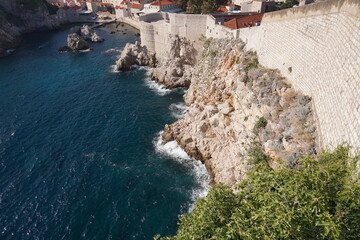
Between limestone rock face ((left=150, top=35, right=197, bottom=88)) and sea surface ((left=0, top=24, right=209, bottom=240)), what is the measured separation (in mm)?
2847

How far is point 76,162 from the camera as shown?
3138cm

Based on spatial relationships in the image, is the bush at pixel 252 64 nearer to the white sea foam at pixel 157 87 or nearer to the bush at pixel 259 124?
the bush at pixel 259 124

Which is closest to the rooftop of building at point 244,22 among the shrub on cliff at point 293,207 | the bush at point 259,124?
the bush at point 259,124

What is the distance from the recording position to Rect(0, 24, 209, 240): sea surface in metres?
24.3

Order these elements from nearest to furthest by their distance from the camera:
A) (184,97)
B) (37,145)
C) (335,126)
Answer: (335,126), (37,145), (184,97)

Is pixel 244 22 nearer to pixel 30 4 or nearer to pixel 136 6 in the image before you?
pixel 136 6

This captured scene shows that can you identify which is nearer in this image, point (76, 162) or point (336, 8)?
point (336, 8)

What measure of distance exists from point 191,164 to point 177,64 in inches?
1025

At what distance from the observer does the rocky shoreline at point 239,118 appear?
18297 millimetres

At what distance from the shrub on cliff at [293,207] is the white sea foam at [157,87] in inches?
1452

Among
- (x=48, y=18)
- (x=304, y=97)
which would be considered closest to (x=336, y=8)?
(x=304, y=97)

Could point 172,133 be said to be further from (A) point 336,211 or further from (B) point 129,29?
(B) point 129,29

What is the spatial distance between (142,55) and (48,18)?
64737 mm

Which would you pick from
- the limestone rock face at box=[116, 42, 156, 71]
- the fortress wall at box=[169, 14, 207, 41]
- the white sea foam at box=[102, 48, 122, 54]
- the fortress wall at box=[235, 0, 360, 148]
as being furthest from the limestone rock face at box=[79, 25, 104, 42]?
the fortress wall at box=[235, 0, 360, 148]
